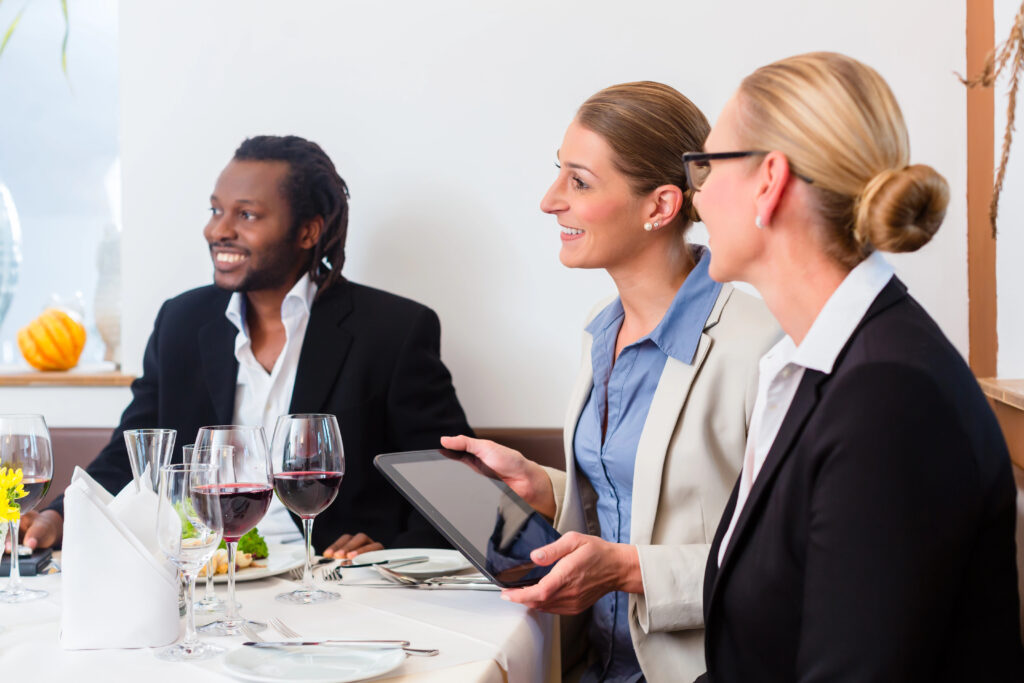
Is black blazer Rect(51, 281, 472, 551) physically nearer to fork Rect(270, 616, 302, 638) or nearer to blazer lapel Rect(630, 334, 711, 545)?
blazer lapel Rect(630, 334, 711, 545)

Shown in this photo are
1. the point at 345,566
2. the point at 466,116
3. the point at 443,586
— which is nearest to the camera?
the point at 443,586

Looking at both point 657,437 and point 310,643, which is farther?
point 657,437

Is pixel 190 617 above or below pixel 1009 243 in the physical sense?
below

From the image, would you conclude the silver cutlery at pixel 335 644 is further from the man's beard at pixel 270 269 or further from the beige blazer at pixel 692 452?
the man's beard at pixel 270 269

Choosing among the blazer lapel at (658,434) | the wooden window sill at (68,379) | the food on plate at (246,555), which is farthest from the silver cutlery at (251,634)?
the wooden window sill at (68,379)

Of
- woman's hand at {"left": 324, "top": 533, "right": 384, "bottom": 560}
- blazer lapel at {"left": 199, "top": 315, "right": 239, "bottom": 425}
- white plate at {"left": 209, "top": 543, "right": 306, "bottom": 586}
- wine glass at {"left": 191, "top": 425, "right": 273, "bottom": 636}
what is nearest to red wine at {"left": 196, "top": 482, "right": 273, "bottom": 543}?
wine glass at {"left": 191, "top": 425, "right": 273, "bottom": 636}

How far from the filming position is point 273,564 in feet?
4.36

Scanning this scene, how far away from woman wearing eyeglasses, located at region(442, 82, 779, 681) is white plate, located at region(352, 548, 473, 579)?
0.16m

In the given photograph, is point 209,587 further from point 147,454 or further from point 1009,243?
point 1009,243

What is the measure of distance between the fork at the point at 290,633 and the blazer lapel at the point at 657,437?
0.46 m

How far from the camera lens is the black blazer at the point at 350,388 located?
205 cm

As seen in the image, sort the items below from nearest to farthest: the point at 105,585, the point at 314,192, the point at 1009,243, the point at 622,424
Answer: the point at 105,585 < the point at 622,424 < the point at 1009,243 < the point at 314,192

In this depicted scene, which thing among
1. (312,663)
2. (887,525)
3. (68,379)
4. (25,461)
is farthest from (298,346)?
(887,525)

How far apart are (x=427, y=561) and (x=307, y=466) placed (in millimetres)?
291
